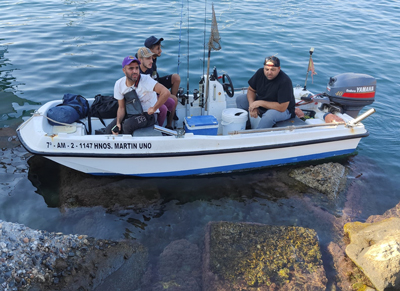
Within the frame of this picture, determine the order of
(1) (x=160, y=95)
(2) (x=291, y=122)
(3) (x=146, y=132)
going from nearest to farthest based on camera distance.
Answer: (1) (x=160, y=95)
(3) (x=146, y=132)
(2) (x=291, y=122)

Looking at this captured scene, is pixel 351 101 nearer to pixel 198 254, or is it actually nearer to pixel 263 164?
pixel 263 164

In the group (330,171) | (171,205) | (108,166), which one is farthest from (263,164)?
(108,166)

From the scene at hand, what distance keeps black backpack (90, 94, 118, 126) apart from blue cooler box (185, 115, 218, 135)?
1194 millimetres

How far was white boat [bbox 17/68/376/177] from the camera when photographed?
4.66 metres

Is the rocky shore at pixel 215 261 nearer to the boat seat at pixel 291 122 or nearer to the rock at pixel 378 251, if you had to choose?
the rock at pixel 378 251

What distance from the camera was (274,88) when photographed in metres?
5.26

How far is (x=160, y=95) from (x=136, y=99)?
13.8 inches

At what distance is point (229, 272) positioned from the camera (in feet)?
11.9

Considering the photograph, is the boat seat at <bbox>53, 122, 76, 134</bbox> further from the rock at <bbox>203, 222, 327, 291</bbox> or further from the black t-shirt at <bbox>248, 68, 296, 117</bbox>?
the black t-shirt at <bbox>248, 68, 296, 117</bbox>

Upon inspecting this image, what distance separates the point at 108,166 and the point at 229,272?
7.68ft

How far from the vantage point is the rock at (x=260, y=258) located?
3.54 metres

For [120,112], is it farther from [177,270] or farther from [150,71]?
[177,270]

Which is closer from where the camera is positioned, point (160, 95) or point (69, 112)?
point (160, 95)

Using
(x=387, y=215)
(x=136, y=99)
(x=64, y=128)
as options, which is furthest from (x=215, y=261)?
(x=64, y=128)
